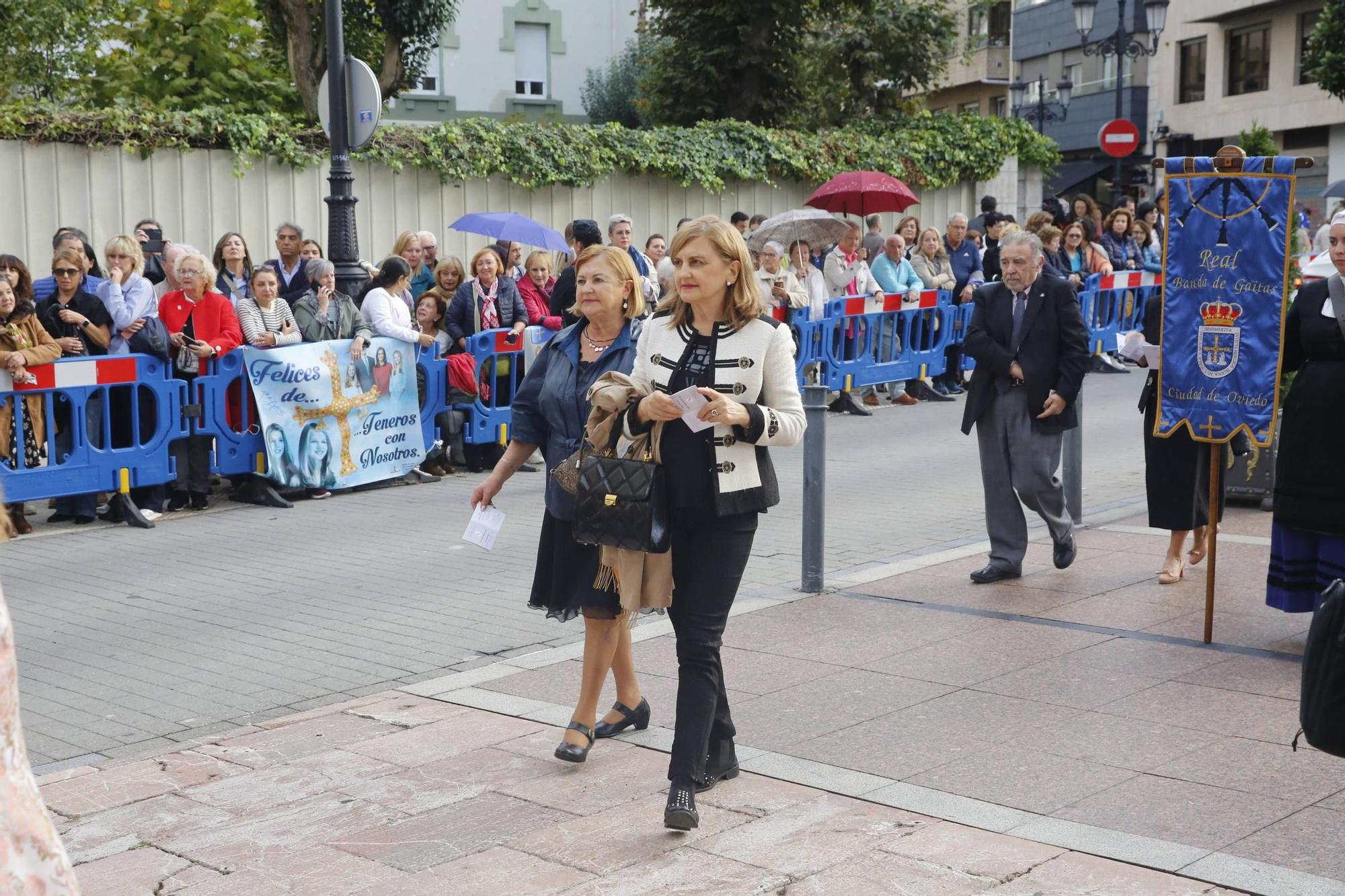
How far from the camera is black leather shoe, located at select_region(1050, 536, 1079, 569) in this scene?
27.8ft

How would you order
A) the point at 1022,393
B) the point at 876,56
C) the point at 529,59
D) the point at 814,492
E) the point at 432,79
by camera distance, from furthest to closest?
the point at 529,59, the point at 432,79, the point at 876,56, the point at 1022,393, the point at 814,492

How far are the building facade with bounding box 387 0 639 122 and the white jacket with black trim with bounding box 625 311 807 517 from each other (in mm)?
33296

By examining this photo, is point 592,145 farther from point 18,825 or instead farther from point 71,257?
point 18,825

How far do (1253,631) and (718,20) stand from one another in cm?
2095

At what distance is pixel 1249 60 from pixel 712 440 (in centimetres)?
4197

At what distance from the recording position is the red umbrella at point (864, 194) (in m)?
19.8

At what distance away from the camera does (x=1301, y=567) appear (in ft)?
22.0

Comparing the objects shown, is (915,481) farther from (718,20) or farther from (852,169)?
(718,20)

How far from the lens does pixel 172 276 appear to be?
37.8ft

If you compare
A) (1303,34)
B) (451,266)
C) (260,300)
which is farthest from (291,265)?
(1303,34)

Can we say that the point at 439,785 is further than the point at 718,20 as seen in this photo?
No

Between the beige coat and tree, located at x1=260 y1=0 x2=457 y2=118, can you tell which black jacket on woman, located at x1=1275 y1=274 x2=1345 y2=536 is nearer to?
the beige coat

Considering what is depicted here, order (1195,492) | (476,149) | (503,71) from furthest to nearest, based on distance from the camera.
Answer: (503,71), (476,149), (1195,492)

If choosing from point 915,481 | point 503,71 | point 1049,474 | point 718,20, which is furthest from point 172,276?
point 503,71
